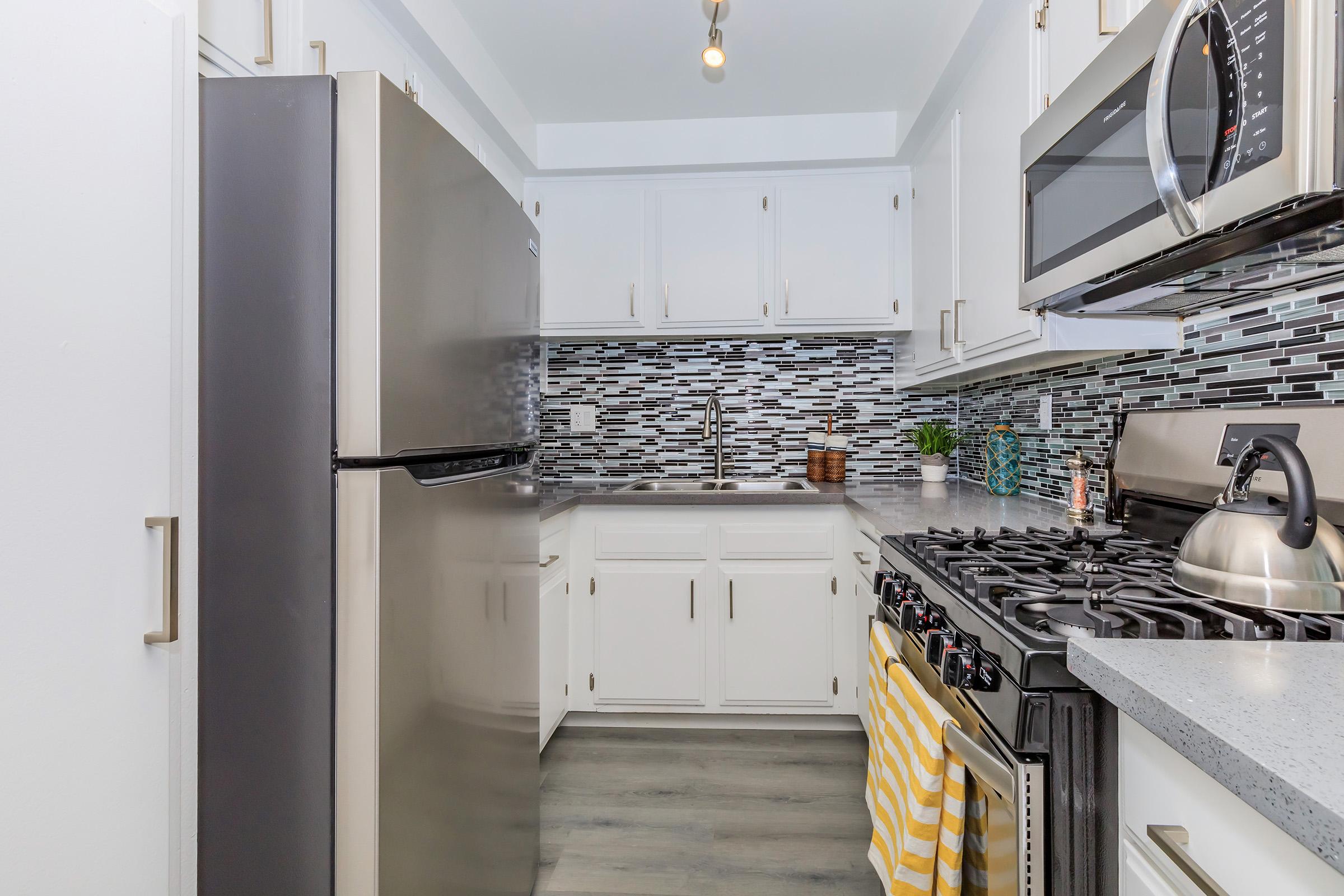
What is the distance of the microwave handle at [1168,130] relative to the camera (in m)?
0.89

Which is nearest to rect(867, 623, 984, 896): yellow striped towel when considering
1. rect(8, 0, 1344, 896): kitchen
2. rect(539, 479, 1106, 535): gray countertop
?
rect(8, 0, 1344, 896): kitchen

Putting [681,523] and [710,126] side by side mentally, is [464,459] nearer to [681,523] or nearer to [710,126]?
[681,523]

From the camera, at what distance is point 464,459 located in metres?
1.27

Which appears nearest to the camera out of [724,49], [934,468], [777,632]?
[724,49]

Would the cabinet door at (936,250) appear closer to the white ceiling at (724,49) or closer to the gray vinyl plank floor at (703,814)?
the white ceiling at (724,49)

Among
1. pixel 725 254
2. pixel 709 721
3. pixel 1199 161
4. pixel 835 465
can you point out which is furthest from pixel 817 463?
pixel 1199 161

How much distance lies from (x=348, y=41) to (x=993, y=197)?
5.28ft

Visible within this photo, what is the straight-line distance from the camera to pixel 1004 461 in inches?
90.2

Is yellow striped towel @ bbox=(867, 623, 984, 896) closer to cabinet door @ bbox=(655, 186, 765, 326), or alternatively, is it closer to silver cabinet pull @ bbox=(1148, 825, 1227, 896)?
silver cabinet pull @ bbox=(1148, 825, 1227, 896)

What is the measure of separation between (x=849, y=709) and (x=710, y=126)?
2281mm

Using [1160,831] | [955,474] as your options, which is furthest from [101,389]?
[955,474]

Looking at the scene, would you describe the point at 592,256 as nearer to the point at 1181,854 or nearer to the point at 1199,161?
the point at 1199,161

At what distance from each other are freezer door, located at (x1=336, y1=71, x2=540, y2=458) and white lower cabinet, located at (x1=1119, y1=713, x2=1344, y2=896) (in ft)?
3.24

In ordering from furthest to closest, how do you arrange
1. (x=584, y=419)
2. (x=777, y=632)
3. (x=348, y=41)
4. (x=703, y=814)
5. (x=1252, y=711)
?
(x=584, y=419) < (x=777, y=632) < (x=703, y=814) < (x=348, y=41) < (x=1252, y=711)
